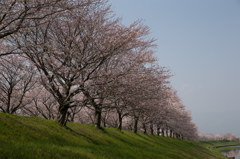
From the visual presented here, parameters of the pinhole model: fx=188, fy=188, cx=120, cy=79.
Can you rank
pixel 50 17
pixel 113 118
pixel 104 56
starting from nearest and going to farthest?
1. pixel 50 17
2. pixel 104 56
3. pixel 113 118

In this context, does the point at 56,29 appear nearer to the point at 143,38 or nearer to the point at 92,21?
the point at 92,21

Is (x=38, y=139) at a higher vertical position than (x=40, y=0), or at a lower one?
lower

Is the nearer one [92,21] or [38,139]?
[38,139]

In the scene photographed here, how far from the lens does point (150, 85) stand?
1825 centimetres

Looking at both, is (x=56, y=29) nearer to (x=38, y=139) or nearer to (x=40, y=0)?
(x=40, y=0)

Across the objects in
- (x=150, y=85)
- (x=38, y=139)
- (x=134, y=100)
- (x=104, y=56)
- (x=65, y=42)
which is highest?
(x=65, y=42)

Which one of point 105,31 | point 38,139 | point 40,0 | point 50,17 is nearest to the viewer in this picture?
point 40,0

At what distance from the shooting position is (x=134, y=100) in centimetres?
1744

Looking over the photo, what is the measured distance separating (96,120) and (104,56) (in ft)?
30.7

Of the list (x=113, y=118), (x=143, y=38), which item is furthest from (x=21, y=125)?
(x=113, y=118)

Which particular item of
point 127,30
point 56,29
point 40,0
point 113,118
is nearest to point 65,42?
point 56,29

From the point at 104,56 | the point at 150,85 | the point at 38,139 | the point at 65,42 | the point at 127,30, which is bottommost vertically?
the point at 38,139

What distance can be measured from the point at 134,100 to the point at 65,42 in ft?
26.2

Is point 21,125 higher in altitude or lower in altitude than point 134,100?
lower
